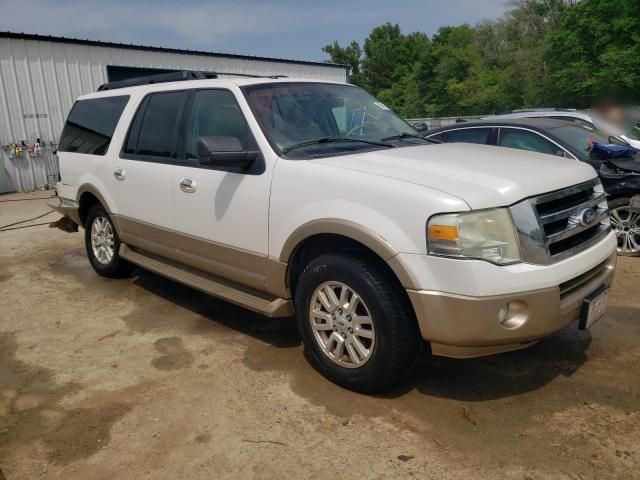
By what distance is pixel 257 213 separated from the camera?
3.53 m

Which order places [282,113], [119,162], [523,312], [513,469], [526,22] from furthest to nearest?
[526,22] → [119,162] → [282,113] → [523,312] → [513,469]

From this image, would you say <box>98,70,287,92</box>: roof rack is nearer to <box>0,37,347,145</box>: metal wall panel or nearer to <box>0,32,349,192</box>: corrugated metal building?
<box>0,37,347,145</box>: metal wall panel

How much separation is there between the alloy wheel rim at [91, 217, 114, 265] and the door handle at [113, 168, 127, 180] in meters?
0.67

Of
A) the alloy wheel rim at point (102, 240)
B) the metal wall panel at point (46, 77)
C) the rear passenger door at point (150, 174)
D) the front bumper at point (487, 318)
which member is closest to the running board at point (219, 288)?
the rear passenger door at point (150, 174)

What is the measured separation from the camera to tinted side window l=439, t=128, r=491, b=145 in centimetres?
657

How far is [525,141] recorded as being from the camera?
20.5 ft

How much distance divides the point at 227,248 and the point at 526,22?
55.2 metres

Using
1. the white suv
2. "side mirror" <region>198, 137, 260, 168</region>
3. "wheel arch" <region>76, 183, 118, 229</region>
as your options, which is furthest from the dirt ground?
"side mirror" <region>198, 137, 260, 168</region>

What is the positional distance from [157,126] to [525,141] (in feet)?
13.8

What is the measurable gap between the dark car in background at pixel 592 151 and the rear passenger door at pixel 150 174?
261 cm

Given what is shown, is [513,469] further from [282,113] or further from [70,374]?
[70,374]

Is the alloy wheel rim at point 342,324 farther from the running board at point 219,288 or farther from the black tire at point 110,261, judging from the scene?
Result: the black tire at point 110,261

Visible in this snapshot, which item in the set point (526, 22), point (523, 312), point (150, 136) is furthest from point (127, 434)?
point (526, 22)

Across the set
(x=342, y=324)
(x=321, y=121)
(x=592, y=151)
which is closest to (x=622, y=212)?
(x=592, y=151)
